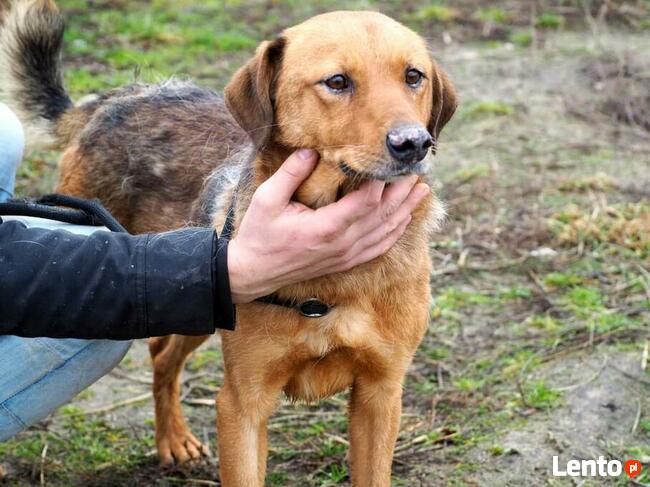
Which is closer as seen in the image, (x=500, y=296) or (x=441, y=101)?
(x=441, y=101)

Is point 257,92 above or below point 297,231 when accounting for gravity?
above

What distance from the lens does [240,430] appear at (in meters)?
3.22

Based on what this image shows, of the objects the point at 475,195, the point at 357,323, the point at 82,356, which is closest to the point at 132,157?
the point at 82,356

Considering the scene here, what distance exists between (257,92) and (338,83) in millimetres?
325

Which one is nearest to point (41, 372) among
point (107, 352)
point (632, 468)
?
point (107, 352)

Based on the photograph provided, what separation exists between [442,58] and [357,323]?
18.8 ft

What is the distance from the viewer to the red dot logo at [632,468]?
12.0 feet

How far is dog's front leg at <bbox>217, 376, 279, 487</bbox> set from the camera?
3.21 metres

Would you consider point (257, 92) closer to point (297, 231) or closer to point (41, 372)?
point (297, 231)

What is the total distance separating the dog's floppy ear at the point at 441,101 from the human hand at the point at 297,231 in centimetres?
50

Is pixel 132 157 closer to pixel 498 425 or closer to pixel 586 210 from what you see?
pixel 498 425

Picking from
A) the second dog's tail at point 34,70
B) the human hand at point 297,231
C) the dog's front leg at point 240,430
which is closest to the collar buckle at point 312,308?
the human hand at point 297,231

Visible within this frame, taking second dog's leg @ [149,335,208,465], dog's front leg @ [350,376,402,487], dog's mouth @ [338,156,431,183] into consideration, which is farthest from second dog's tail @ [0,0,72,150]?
dog's mouth @ [338,156,431,183]

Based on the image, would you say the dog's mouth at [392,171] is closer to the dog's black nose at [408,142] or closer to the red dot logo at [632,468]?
the dog's black nose at [408,142]
